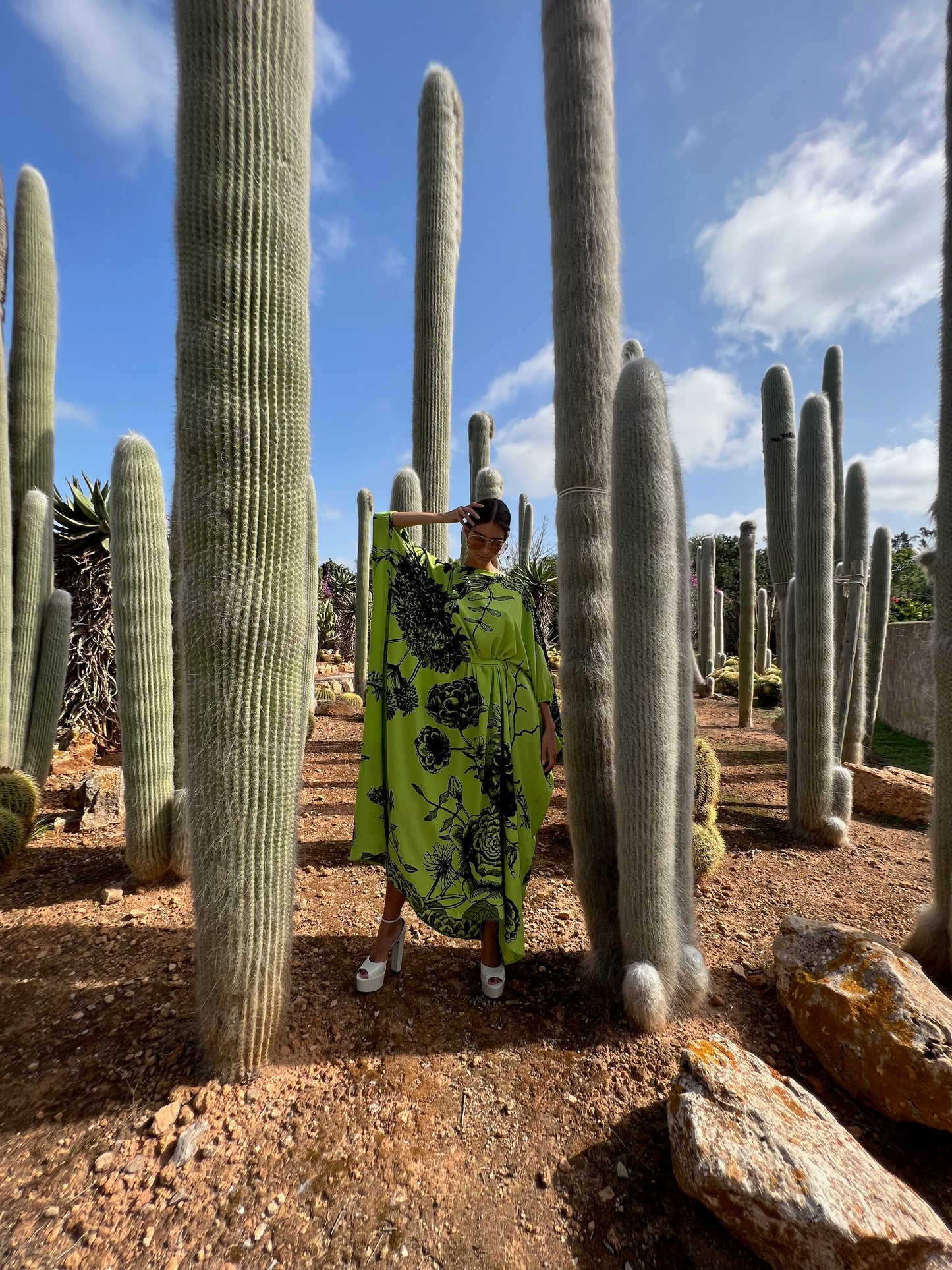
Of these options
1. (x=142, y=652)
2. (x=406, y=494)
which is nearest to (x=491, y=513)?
(x=406, y=494)

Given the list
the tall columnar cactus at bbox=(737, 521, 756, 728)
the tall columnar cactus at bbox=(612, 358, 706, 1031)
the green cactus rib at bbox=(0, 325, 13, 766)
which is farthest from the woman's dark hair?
the tall columnar cactus at bbox=(737, 521, 756, 728)

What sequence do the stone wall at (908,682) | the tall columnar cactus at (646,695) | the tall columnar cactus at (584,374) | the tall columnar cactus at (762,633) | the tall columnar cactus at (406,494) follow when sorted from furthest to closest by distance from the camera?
the tall columnar cactus at (762,633) < the stone wall at (908,682) < the tall columnar cactus at (406,494) < the tall columnar cactus at (584,374) < the tall columnar cactus at (646,695)

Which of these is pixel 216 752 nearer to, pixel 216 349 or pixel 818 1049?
pixel 216 349

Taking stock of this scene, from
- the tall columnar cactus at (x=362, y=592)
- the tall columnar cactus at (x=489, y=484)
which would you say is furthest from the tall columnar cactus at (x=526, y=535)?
the tall columnar cactus at (x=489, y=484)

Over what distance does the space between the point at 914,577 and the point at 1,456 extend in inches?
829

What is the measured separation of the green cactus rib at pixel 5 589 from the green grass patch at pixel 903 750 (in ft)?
26.3

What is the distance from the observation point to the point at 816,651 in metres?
4.07

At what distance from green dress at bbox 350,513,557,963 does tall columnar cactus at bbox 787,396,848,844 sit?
104 inches

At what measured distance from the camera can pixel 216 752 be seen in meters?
1.76

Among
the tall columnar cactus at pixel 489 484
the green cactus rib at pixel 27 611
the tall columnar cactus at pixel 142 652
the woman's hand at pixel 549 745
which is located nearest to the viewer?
the woman's hand at pixel 549 745

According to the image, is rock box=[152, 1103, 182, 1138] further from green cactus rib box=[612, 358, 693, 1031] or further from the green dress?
green cactus rib box=[612, 358, 693, 1031]

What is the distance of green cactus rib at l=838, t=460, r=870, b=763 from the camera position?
18.7ft

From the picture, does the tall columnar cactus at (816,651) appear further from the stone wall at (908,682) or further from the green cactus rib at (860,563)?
the stone wall at (908,682)

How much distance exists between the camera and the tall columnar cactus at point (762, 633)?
41.2 feet
